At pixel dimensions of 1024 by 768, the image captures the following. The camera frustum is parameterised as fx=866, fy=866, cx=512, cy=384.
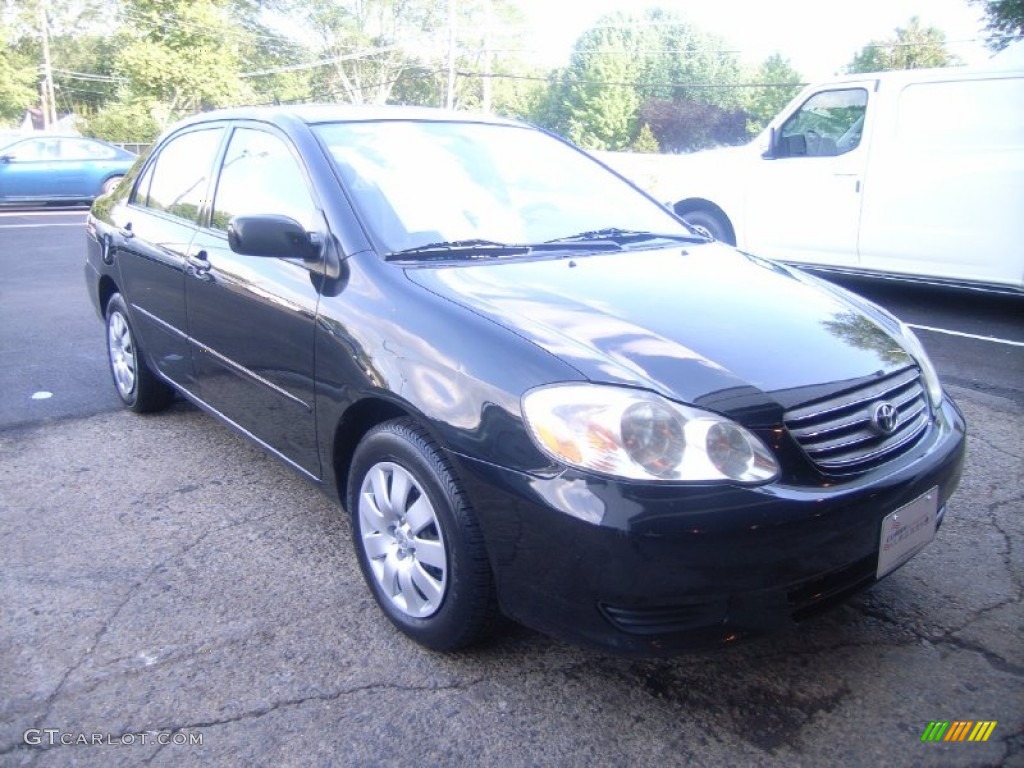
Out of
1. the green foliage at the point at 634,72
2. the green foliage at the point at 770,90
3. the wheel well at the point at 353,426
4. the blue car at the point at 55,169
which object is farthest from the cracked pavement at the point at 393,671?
the green foliage at the point at 770,90

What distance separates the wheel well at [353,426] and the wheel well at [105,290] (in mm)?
2434

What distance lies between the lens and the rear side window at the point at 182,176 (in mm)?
3805

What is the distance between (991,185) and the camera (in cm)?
682

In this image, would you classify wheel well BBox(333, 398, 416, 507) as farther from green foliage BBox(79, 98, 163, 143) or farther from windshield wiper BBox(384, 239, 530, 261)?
green foliage BBox(79, 98, 163, 143)

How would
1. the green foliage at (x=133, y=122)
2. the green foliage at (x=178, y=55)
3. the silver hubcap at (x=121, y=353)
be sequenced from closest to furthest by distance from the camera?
the silver hubcap at (x=121, y=353), the green foliage at (x=178, y=55), the green foliage at (x=133, y=122)

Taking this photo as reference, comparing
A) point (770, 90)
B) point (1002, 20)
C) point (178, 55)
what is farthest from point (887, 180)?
point (770, 90)

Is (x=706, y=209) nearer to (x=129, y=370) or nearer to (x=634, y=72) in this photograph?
(x=129, y=370)

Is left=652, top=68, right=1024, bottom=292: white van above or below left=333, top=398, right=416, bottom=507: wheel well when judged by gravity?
above

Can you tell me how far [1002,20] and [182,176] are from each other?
28.5 meters

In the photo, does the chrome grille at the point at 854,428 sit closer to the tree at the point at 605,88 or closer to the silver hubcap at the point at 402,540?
the silver hubcap at the point at 402,540

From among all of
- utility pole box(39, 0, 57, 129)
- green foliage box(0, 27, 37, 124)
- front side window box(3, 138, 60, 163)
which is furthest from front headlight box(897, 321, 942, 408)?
utility pole box(39, 0, 57, 129)

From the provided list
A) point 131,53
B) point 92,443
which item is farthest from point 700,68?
point 92,443

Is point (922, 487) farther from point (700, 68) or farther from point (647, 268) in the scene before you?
point (700, 68)

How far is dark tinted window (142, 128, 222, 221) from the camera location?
12.5ft
